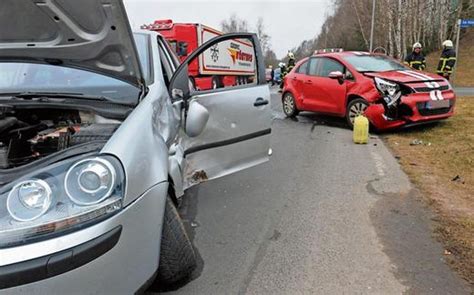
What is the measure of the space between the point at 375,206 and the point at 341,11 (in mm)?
64295

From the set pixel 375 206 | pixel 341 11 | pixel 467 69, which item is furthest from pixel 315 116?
pixel 341 11

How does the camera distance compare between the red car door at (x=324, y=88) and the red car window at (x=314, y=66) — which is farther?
the red car window at (x=314, y=66)

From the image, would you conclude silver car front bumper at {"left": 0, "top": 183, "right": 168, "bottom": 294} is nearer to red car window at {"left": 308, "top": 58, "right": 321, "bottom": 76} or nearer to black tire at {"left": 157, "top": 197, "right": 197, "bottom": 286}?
black tire at {"left": 157, "top": 197, "right": 197, "bottom": 286}

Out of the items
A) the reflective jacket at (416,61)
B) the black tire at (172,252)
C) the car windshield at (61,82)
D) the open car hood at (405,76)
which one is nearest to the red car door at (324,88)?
the open car hood at (405,76)

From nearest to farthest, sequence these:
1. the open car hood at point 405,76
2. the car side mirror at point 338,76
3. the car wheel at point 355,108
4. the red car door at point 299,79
Result: the open car hood at point 405,76
the car wheel at point 355,108
the car side mirror at point 338,76
the red car door at point 299,79

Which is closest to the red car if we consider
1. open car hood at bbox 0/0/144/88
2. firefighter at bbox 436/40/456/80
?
firefighter at bbox 436/40/456/80

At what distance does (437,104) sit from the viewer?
26.0 feet

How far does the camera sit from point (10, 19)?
267cm

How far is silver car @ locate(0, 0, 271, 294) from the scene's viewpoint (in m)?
1.89

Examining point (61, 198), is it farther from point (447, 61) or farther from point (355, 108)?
point (447, 61)

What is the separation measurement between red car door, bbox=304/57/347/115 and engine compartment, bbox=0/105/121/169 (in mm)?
6534

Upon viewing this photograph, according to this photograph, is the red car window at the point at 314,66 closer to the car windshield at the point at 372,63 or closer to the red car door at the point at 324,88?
the red car door at the point at 324,88

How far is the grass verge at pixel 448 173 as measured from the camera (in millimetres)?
3498

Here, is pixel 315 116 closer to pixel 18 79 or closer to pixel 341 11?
Result: pixel 18 79
